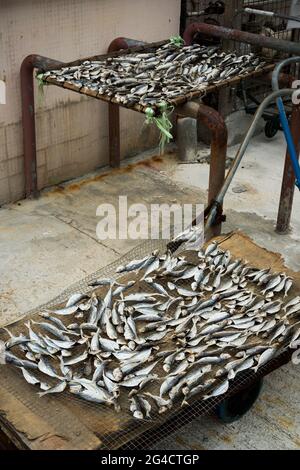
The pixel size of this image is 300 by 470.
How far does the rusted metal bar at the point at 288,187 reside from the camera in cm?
683

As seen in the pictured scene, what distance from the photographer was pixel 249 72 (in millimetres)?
7082

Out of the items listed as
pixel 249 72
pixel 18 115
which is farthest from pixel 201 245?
pixel 18 115

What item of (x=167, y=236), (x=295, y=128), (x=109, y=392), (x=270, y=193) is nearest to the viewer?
(x=109, y=392)

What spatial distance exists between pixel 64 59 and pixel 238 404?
5.28 metres

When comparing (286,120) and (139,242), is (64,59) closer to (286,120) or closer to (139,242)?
(139,242)

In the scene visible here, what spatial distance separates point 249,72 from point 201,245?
244 cm

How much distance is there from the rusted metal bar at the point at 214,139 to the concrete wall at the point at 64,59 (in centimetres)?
251

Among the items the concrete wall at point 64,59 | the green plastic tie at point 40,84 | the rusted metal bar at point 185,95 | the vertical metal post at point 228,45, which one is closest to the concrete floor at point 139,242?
the concrete wall at point 64,59

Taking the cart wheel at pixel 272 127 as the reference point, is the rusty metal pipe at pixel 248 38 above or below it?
above

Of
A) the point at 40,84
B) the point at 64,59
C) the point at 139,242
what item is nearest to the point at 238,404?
the point at 139,242

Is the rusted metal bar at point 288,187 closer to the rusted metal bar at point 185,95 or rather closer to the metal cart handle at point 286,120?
the metal cart handle at point 286,120

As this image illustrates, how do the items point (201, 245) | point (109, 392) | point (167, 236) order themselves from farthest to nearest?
point (167, 236)
point (201, 245)
point (109, 392)

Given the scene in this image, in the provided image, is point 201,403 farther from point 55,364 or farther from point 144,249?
point 144,249
